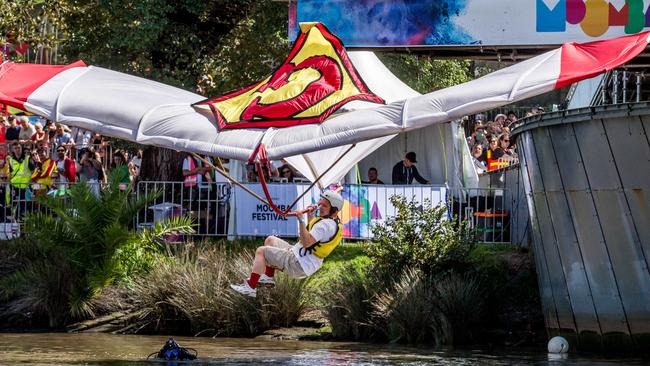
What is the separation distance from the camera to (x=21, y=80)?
19.9m

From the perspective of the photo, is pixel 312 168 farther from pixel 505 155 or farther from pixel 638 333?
pixel 505 155

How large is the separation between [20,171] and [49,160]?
140 cm

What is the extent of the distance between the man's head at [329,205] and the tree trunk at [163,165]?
11837mm

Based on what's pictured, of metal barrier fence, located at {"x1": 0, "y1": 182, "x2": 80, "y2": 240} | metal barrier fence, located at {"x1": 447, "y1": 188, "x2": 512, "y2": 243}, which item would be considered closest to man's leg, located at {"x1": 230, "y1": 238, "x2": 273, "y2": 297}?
metal barrier fence, located at {"x1": 447, "y1": 188, "x2": 512, "y2": 243}

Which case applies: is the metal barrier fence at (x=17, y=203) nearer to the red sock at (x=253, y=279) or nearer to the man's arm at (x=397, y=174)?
the man's arm at (x=397, y=174)

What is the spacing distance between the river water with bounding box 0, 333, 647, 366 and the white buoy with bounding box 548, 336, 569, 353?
0.18 meters

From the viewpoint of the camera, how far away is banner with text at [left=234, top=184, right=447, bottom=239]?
2702cm

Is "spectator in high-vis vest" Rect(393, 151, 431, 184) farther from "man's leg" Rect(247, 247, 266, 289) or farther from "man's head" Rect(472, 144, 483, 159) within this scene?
"man's leg" Rect(247, 247, 266, 289)

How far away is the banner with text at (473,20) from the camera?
91.5 ft

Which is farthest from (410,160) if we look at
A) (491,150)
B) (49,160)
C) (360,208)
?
(49,160)

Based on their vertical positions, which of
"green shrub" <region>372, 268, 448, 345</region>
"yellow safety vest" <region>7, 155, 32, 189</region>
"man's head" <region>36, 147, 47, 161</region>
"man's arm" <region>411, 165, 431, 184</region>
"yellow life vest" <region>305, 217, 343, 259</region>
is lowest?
"green shrub" <region>372, 268, 448, 345</region>

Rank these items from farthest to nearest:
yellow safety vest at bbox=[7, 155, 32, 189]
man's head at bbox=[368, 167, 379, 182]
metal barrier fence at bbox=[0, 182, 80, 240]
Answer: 1. yellow safety vest at bbox=[7, 155, 32, 189]
2. man's head at bbox=[368, 167, 379, 182]
3. metal barrier fence at bbox=[0, 182, 80, 240]

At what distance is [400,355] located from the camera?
70.8 feet

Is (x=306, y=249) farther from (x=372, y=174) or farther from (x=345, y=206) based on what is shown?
(x=372, y=174)
